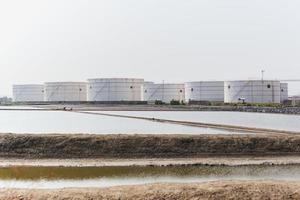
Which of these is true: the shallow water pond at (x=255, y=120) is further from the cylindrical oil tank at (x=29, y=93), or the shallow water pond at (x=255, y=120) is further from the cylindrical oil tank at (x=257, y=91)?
the cylindrical oil tank at (x=29, y=93)

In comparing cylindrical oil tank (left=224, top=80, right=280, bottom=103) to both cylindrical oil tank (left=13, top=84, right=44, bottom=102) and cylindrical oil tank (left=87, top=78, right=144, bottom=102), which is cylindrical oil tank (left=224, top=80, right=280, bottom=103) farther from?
cylindrical oil tank (left=13, top=84, right=44, bottom=102)

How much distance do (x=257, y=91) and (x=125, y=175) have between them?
101267 millimetres

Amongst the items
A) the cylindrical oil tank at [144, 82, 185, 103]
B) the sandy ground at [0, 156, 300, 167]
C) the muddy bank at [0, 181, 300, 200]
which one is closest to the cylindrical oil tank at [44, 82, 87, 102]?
the cylindrical oil tank at [144, 82, 185, 103]

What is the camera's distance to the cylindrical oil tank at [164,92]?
147000 mm

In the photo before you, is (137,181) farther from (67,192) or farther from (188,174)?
(67,192)

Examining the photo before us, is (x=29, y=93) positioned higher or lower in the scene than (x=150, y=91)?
higher

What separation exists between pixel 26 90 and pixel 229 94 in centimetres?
8352

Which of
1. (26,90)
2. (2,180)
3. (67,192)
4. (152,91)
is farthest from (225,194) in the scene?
(26,90)

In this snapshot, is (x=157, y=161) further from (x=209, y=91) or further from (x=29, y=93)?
(x=29, y=93)

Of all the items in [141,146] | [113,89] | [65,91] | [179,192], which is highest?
[65,91]

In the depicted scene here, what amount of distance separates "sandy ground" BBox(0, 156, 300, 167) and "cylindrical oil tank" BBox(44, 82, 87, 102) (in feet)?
456

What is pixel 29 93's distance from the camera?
6895 inches

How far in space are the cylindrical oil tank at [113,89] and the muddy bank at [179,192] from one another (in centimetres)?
12997

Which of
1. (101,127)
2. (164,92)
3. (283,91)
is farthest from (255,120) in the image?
(164,92)
